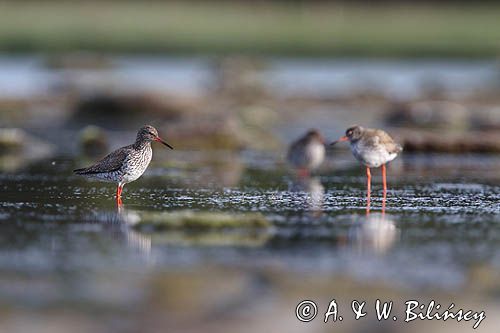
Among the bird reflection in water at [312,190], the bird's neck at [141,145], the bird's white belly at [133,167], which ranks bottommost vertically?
the bird reflection in water at [312,190]

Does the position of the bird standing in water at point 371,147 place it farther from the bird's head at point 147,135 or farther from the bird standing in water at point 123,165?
the bird standing in water at point 123,165

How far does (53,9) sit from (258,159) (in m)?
69.3

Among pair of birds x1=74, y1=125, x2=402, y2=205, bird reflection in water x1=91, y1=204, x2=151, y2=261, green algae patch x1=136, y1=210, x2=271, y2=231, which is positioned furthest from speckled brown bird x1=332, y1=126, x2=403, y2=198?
bird reflection in water x1=91, y1=204, x2=151, y2=261

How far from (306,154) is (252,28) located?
170 ft

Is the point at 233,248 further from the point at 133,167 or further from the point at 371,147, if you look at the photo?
the point at 371,147

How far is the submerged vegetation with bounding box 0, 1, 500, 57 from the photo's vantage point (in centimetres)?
5741

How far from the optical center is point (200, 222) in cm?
1189

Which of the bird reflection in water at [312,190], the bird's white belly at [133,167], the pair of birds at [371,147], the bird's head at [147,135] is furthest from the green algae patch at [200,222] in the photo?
the pair of birds at [371,147]

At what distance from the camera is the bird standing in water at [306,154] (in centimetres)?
1812

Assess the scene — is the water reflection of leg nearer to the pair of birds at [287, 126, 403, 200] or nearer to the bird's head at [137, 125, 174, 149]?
the bird's head at [137, 125, 174, 149]

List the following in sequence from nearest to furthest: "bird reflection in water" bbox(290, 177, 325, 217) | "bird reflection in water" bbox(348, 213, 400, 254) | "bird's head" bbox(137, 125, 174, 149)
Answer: "bird reflection in water" bbox(348, 213, 400, 254) → "bird reflection in water" bbox(290, 177, 325, 217) → "bird's head" bbox(137, 125, 174, 149)

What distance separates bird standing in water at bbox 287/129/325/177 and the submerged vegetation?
119 feet

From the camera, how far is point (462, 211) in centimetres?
1343

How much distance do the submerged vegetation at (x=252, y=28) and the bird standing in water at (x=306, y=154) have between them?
36.2m
